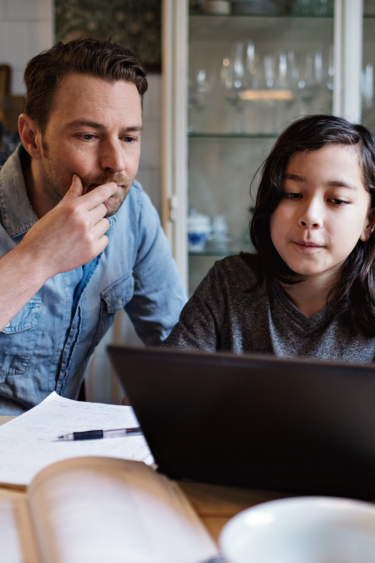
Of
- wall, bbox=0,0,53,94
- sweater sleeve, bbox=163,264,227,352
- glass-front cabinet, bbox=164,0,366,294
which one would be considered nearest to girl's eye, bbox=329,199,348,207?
sweater sleeve, bbox=163,264,227,352

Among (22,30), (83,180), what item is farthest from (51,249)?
(22,30)

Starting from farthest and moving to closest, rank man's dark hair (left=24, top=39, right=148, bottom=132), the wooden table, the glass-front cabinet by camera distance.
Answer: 1. the glass-front cabinet
2. man's dark hair (left=24, top=39, right=148, bottom=132)
3. the wooden table

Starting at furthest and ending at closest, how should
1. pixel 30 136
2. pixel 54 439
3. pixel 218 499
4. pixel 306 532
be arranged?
pixel 30 136 < pixel 54 439 < pixel 218 499 < pixel 306 532

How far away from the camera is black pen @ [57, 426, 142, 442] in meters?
0.75

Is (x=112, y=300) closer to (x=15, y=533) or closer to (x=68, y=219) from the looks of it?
(x=68, y=219)

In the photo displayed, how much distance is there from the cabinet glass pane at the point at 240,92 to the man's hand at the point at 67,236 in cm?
111

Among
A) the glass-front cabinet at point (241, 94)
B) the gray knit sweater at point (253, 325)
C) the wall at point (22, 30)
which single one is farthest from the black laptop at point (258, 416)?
the wall at point (22, 30)

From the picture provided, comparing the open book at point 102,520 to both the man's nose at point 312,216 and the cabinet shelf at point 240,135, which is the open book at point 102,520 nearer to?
the man's nose at point 312,216

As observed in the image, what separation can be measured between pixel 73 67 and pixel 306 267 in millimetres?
673

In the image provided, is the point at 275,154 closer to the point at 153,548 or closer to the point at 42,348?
the point at 42,348

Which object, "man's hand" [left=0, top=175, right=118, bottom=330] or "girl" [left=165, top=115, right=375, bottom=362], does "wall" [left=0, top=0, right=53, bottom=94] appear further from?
"girl" [left=165, top=115, right=375, bottom=362]

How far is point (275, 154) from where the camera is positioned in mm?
1075

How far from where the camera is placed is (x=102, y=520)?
415mm

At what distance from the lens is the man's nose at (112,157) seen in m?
1.15
